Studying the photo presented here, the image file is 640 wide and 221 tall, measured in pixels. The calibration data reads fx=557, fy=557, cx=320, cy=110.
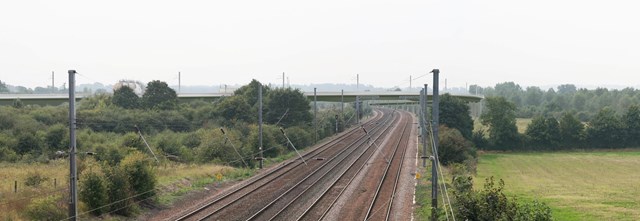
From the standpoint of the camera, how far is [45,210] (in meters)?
21.2

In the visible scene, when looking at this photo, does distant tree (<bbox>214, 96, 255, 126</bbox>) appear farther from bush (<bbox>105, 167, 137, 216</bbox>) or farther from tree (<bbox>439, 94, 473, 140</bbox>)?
bush (<bbox>105, 167, 137, 216</bbox>)

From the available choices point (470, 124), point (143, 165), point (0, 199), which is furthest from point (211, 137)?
point (470, 124)

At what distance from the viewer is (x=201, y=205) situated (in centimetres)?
2769

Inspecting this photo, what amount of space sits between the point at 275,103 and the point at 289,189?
39.4 m

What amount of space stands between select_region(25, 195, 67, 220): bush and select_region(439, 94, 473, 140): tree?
6709cm

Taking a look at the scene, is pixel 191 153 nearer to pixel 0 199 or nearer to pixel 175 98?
pixel 0 199

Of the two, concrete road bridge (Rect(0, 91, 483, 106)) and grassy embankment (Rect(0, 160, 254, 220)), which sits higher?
concrete road bridge (Rect(0, 91, 483, 106))

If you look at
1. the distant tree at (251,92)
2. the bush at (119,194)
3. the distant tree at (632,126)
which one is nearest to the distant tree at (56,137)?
the distant tree at (251,92)

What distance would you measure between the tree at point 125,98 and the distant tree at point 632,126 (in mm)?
78227

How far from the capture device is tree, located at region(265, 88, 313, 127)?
2808 inches

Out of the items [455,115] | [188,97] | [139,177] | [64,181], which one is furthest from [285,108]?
[139,177]

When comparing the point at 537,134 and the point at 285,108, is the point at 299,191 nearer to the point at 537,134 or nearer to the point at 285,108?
the point at 285,108

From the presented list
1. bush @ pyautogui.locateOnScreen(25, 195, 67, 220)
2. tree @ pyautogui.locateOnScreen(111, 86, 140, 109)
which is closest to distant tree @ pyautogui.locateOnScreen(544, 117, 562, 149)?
tree @ pyautogui.locateOnScreen(111, 86, 140, 109)

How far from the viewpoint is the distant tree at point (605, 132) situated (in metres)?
92.2
